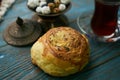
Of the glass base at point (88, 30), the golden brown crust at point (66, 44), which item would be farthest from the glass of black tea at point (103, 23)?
the golden brown crust at point (66, 44)

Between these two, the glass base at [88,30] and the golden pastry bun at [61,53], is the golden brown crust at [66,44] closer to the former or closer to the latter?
the golden pastry bun at [61,53]

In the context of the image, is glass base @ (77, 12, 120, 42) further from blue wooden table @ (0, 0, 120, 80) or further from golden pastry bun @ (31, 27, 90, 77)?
golden pastry bun @ (31, 27, 90, 77)

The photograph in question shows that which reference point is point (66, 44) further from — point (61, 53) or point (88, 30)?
point (88, 30)

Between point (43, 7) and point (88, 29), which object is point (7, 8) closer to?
point (43, 7)

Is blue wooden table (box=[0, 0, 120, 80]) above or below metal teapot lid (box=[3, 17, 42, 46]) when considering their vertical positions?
below

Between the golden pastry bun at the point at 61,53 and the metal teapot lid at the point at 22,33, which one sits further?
the metal teapot lid at the point at 22,33

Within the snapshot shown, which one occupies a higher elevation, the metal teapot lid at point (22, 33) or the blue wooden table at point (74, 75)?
the metal teapot lid at point (22, 33)

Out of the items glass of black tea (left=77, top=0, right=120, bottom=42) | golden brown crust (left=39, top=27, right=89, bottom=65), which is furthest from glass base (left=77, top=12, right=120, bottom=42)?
golden brown crust (left=39, top=27, right=89, bottom=65)

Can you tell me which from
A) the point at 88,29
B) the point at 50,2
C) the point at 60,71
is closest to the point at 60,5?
the point at 50,2
